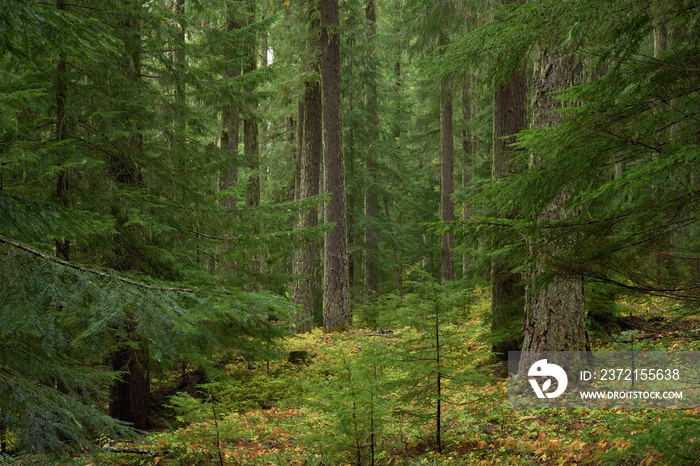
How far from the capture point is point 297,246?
801 cm

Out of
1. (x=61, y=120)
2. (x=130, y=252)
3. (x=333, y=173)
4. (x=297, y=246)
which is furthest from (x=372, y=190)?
(x=61, y=120)

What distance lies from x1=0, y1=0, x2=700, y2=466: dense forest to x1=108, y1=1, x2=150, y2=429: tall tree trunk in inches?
1.5

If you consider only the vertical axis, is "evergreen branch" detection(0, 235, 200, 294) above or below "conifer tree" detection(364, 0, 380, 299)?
below

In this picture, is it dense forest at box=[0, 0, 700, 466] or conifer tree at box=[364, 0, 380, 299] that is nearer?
dense forest at box=[0, 0, 700, 466]

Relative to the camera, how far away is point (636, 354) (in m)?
7.05

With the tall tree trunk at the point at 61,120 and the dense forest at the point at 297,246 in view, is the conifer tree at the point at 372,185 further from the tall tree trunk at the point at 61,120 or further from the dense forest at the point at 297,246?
the tall tree trunk at the point at 61,120

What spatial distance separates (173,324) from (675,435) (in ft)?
9.96

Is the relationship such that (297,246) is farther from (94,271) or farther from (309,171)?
(309,171)

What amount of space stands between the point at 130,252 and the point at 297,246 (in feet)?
8.88

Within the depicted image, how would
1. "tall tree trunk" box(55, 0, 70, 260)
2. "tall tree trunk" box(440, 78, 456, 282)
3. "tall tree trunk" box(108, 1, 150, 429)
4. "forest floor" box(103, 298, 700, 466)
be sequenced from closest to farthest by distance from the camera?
"forest floor" box(103, 298, 700, 466) → "tall tree trunk" box(55, 0, 70, 260) → "tall tree trunk" box(108, 1, 150, 429) → "tall tree trunk" box(440, 78, 456, 282)

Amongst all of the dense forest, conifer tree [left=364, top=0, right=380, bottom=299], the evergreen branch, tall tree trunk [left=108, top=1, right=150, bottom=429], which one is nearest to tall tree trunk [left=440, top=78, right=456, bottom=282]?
conifer tree [left=364, top=0, right=380, bottom=299]

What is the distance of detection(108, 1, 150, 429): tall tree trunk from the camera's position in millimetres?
6668

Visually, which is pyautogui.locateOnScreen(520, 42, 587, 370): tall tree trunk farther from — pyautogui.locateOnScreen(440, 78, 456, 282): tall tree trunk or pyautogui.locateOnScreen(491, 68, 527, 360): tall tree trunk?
pyautogui.locateOnScreen(440, 78, 456, 282): tall tree trunk

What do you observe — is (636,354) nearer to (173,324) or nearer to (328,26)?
(173,324)
